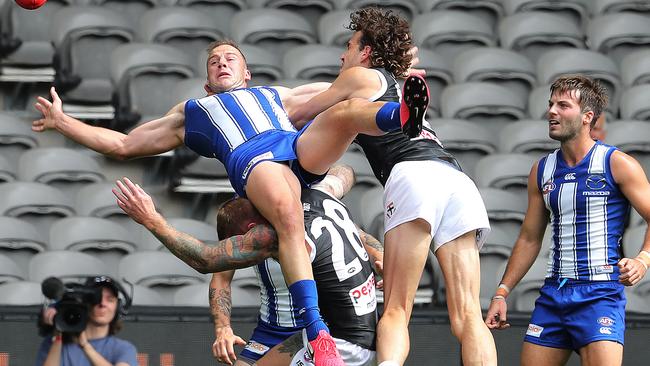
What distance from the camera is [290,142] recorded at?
6082 mm

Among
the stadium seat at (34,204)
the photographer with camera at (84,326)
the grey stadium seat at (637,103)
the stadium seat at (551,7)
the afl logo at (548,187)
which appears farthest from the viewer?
the stadium seat at (551,7)

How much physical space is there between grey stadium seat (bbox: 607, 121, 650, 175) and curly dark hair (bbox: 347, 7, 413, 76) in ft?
12.7

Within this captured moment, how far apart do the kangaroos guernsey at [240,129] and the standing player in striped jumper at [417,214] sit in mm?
260

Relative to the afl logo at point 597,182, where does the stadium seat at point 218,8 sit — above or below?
above

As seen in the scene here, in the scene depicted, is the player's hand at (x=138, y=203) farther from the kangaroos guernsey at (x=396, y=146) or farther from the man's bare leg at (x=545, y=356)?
the man's bare leg at (x=545, y=356)

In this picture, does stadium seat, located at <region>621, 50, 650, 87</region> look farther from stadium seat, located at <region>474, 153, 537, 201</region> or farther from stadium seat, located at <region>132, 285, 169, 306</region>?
stadium seat, located at <region>132, 285, 169, 306</region>

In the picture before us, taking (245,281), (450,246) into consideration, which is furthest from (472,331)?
(245,281)

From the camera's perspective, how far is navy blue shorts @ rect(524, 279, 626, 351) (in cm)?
656

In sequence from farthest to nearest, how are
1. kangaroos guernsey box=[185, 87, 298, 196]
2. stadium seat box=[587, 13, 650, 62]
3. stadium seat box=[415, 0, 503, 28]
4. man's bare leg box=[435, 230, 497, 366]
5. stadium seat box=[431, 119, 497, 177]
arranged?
stadium seat box=[415, 0, 503, 28] → stadium seat box=[587, 13, 650, 62] → stadium seat box=[431, 119, 497, 177] → man's bare leg box=[435, 230, 497, 366] → kangaroos guernsey box=[185, 87, 298, 196]

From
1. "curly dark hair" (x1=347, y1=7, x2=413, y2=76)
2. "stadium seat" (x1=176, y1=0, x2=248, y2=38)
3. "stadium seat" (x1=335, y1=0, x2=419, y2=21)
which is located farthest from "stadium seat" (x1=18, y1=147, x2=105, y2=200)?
"curly dark hair" (x1=347, y1=7, x2=413, y2=76)

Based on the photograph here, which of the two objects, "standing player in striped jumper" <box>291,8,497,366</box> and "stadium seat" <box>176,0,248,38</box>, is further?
"stadium seat" <box>176,0,248,38</box>

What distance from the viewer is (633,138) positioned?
10039 mm

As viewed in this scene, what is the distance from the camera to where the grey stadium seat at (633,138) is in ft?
32.8

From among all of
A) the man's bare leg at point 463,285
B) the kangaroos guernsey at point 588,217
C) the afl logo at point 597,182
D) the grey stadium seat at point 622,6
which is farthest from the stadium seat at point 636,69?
the man's bare leg at point 463,285
